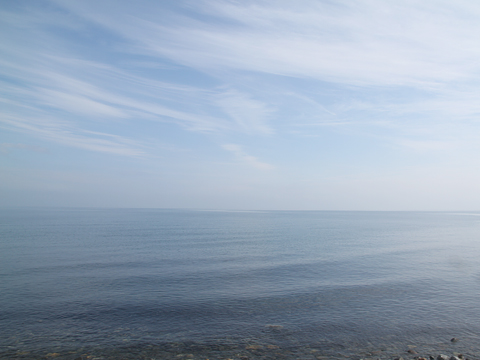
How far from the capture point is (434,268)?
55094mm

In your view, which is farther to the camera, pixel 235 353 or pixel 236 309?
pixel 236 309

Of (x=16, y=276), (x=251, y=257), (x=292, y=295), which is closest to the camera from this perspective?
(x=292, y=295)

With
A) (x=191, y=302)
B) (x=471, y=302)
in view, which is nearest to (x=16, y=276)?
(x=191, y=302)

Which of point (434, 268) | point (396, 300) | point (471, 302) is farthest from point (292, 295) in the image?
point (434, 268)

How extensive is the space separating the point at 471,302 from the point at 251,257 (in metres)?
38.8

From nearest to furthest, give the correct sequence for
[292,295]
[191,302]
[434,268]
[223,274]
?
[191,302] < [292,295] < [223,274] < [434,268]

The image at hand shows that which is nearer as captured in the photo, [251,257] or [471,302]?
[471,302]

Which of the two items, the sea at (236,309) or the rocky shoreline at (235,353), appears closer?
the rocky shoreline at (235,353)

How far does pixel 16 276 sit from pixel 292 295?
131 feet

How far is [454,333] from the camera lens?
26734mm

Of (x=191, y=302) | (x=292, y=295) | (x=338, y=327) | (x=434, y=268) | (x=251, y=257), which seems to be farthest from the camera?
(x=251, y=257)

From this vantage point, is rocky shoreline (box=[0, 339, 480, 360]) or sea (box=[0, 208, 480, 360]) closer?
rocky shoreline (box=[0, 339, 480, 360])

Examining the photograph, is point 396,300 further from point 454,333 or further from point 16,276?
point 16,276

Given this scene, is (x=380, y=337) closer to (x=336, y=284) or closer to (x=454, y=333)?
(x=454, y=333)
